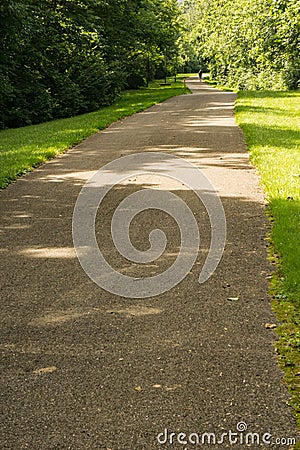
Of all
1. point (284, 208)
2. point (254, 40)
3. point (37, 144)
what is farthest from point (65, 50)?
point (284, 208)

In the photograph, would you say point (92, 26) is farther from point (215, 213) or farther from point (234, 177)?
point (215, 213)

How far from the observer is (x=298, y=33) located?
106ft

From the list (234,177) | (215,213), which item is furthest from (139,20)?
(215,213)

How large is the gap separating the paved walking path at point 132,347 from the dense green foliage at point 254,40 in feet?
62.8

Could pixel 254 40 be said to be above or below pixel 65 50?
below

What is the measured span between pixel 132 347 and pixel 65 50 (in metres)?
25.8

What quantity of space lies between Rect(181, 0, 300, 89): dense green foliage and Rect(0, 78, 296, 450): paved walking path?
19149 mm

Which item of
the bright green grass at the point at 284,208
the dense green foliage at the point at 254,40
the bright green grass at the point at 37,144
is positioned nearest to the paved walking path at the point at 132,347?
the bright green grass at the point at 284,208

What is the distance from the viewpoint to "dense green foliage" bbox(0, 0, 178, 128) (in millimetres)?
22938

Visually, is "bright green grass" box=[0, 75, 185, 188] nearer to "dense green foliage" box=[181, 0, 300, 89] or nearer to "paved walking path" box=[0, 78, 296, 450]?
"paved walking path" box=[0, 78, 296, 450]

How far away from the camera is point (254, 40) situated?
132 feet

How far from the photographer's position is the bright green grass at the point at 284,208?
4320mm

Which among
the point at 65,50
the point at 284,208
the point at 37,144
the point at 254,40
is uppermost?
the point at 65,50

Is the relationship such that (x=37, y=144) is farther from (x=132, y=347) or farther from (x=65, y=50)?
(x=65, y=50)
